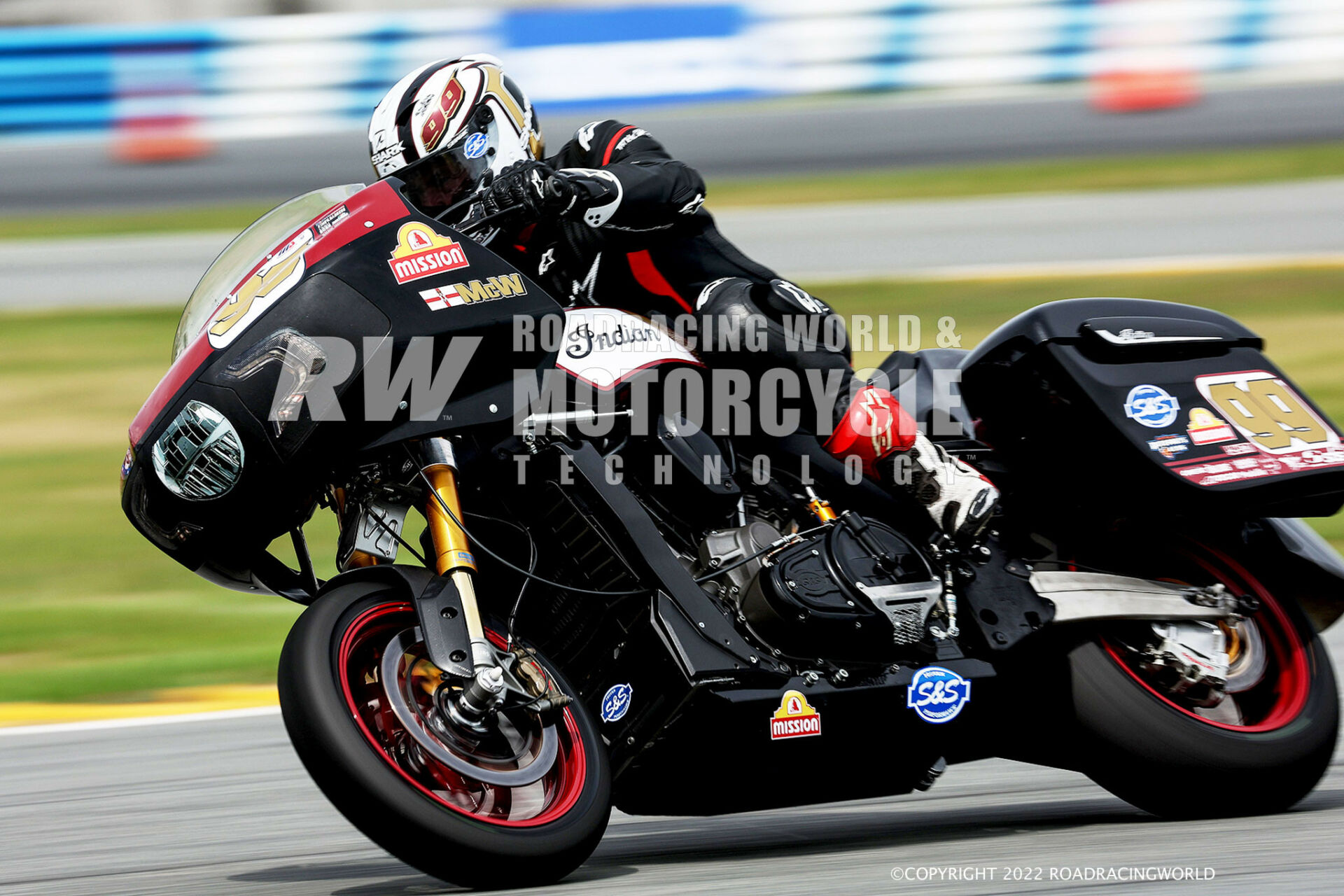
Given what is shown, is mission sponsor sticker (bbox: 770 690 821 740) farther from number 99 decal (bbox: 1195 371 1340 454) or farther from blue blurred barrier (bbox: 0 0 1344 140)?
blue blurred barrier (bbox: 0 0 1344 140)

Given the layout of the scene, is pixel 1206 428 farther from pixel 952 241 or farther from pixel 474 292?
pixel 952 241

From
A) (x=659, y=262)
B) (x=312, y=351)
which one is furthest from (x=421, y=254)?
(x=659, y=262)

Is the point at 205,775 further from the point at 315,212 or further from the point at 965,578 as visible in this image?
the point at 965,578

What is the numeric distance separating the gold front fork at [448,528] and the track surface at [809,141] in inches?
445

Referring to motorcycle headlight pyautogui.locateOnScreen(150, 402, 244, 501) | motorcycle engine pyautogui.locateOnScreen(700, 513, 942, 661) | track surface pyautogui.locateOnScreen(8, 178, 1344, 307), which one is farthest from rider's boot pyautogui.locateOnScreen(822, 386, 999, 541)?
track surface pyautogui.locateOnScreen(8, 178, 1344, 307)

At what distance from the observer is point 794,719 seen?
353 centimetres

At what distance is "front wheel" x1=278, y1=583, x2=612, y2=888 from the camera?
2941 mm

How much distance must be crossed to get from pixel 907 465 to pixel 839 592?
0.43m

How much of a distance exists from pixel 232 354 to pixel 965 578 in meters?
1.76

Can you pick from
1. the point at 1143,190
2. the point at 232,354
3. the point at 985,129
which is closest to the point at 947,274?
the point at 1143,190

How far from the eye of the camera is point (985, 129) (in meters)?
15.3

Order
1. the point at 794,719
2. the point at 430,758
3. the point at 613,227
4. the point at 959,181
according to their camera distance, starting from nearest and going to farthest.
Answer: the point at 430,758
the point at 794,719
the point at 613,227
the point at 959,181

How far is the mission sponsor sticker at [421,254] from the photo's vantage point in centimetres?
328

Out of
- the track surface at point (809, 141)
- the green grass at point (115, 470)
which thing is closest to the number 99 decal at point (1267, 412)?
the green grass at point (115, 470)
